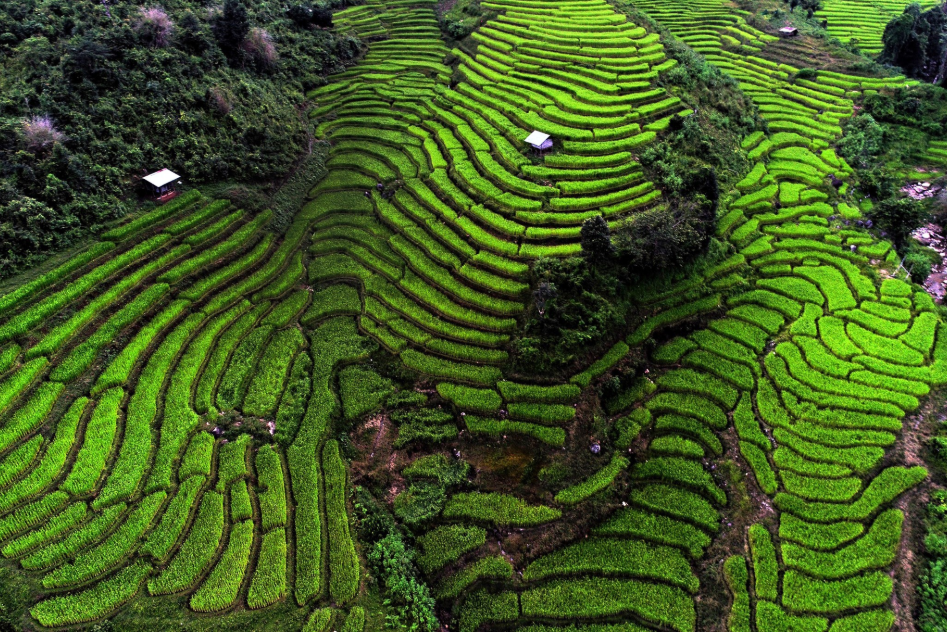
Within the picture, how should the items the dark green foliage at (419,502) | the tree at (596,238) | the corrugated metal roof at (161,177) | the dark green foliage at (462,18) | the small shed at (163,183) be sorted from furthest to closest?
the dark green foliage at (462,18) → the small shed at (163,183) → the corrugated metal roof at (161,177) → the tree at (596,238) → the dark green foliage at (419,502)

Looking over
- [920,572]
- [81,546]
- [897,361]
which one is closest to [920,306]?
[897,361]

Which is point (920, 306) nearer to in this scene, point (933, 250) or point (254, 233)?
point (933, 250)

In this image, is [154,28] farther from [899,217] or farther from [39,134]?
[899,217]

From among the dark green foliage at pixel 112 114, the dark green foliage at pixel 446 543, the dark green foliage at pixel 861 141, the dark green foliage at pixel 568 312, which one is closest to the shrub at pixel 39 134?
the dark green foliage at pixel 112 114

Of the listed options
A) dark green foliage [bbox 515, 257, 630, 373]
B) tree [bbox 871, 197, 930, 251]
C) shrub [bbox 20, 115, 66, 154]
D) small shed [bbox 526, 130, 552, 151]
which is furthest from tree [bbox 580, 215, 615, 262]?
shrub [bbox 20, 115, 66, 154]

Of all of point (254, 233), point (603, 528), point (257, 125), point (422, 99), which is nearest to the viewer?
point (603, 528)

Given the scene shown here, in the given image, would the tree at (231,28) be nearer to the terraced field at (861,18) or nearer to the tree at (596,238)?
the tree at (596,238)

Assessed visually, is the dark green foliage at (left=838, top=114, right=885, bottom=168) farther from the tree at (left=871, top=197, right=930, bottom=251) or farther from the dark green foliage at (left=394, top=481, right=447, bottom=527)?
the dark green foliage at (left=394, top=481, right=447, bottom=527)
